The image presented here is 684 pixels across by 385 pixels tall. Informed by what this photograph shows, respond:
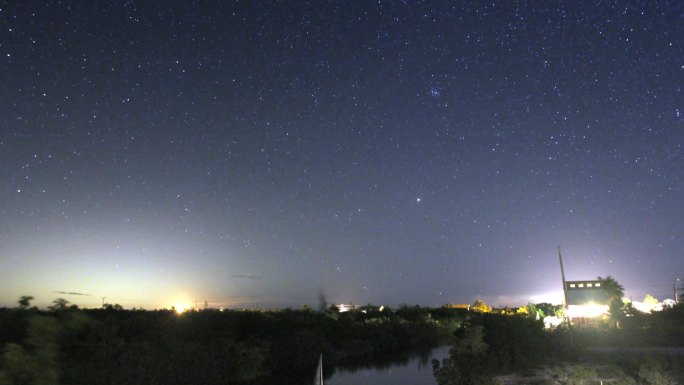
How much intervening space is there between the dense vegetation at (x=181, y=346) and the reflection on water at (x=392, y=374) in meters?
1.89

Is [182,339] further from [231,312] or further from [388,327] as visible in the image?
[388,327]

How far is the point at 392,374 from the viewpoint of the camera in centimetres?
2881

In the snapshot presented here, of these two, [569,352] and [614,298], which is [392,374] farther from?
[614,298]

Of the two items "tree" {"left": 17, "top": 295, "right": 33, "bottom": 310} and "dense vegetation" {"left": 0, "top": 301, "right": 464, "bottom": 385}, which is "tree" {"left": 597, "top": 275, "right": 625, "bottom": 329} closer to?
"dense vegetation" {"left": 0, "top": 301, "right": 464, "bottom": 385}

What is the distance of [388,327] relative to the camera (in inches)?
1834

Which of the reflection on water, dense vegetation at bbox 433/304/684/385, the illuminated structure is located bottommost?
the reflection on water

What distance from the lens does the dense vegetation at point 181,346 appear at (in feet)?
28.5

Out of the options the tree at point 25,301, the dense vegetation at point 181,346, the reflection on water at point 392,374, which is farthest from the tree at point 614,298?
the tree at point 25,301

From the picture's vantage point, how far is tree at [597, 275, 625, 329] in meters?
32.7

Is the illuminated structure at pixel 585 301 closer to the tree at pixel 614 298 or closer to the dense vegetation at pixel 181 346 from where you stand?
the tree at pixel 614 298

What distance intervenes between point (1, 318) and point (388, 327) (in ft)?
97.5

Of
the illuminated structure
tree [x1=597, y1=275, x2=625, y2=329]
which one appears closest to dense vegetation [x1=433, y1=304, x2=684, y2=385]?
tree [x1=597, y1=275, x2=625, y2=329]

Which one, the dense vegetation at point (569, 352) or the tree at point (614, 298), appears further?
the tree at point (614, 298)

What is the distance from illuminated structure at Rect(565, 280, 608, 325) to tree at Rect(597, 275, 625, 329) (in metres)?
1.02
